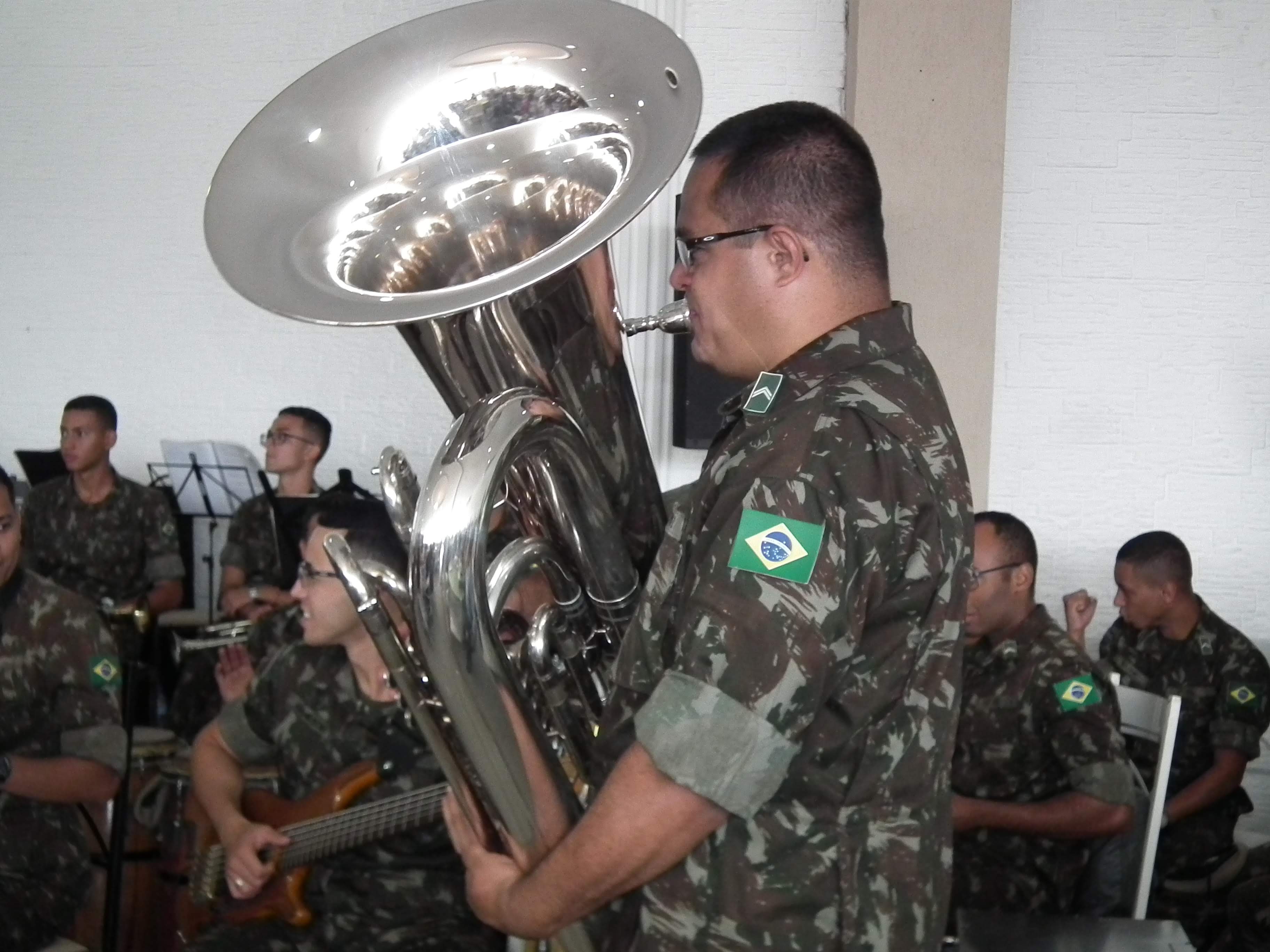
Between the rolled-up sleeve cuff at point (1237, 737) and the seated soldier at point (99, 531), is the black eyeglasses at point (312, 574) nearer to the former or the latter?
the rolled-up sleeve cuff at point (1237, 737)

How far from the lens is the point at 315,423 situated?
18.2 feet

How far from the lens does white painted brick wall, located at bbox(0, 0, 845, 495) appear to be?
6.17 metres

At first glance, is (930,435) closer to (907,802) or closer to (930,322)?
(907,802)

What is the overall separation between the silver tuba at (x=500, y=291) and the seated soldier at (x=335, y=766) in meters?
0.84

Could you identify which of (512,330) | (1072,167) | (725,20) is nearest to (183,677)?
(725,20)

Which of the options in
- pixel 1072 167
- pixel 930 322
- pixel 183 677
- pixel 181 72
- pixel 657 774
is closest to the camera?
pixel 657 774

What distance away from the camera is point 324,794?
2.44 meters

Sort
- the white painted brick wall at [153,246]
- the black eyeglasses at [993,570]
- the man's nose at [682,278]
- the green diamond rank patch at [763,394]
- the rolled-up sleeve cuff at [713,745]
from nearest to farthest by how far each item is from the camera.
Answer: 1. the rolled-up sleeve cuff at [713,745]
2. the green diamond rank patch at [763,394]
3. the man's nose at [682,278]
4. the black eyeglasses at [993,570]
5. the white painted brick wall at [153,246]

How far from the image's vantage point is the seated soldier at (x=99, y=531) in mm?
5426

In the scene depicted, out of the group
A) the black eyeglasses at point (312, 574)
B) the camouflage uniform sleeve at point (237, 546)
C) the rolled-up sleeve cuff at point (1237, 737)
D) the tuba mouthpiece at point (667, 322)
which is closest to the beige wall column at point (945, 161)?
the rolled-up sleeve cuff at point (1237, 737)

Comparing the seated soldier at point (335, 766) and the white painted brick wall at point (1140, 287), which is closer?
the seated soldier at point (335, 766)

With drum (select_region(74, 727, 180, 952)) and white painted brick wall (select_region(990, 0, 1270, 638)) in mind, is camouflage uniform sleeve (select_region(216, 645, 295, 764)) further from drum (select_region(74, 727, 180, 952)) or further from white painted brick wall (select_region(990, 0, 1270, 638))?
white painted brick wall (select_region(990, 0, 1270, 638))

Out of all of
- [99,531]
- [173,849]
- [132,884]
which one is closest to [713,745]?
[173,849]

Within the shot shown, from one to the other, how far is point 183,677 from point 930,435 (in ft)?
14.2
